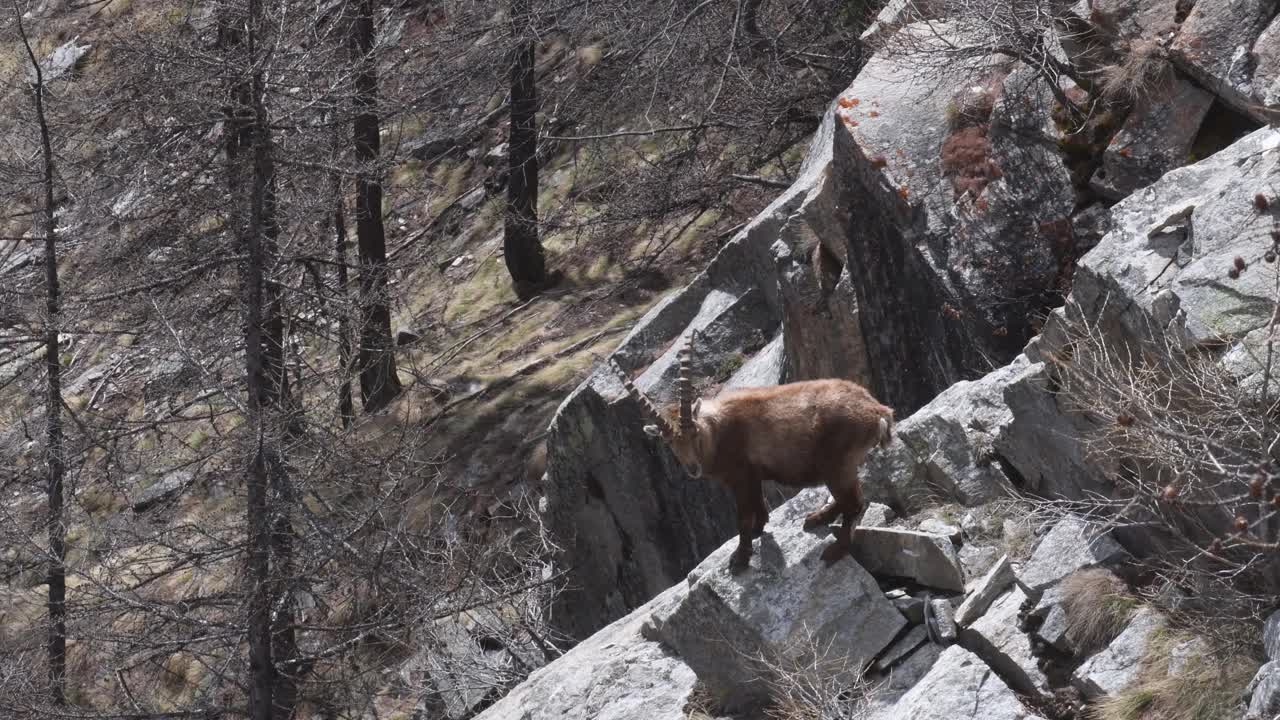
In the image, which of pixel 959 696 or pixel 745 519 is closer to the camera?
pixel 959 696

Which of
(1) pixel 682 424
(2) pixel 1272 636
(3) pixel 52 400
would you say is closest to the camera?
(2) pixel 1272 636

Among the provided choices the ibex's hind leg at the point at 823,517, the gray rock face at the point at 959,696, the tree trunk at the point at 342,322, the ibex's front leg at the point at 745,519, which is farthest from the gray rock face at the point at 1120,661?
the tree trunk at the point at 342,322

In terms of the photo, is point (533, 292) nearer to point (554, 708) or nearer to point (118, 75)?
point (118, 75)

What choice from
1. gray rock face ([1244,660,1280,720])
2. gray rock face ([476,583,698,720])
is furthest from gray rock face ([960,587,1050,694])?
gray rock face ([476,583,698,720])

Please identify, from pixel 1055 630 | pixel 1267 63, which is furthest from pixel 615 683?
pixel 1267 63

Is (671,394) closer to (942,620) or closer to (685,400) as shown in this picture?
(685,400)

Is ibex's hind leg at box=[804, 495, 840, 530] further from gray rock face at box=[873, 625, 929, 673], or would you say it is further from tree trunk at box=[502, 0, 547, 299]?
tree trunk at box=[502, 0, 547, 299]

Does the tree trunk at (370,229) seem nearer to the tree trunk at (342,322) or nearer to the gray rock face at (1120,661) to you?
the tree trunk at (342,322)

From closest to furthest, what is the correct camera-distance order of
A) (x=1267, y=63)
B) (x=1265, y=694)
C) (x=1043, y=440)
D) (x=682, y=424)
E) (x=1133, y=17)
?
(x=1265, y=694) → (x=682, y=424) → (x=1043, y=440) → (x=1267, y=63) → (x=1133, y=17)

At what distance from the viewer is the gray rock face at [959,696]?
6723mm

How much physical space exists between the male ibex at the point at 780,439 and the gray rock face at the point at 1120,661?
170cm

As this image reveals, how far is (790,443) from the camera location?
8.21 meters

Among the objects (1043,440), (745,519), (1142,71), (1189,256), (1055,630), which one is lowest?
(1055,630)

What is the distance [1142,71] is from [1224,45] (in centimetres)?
62
